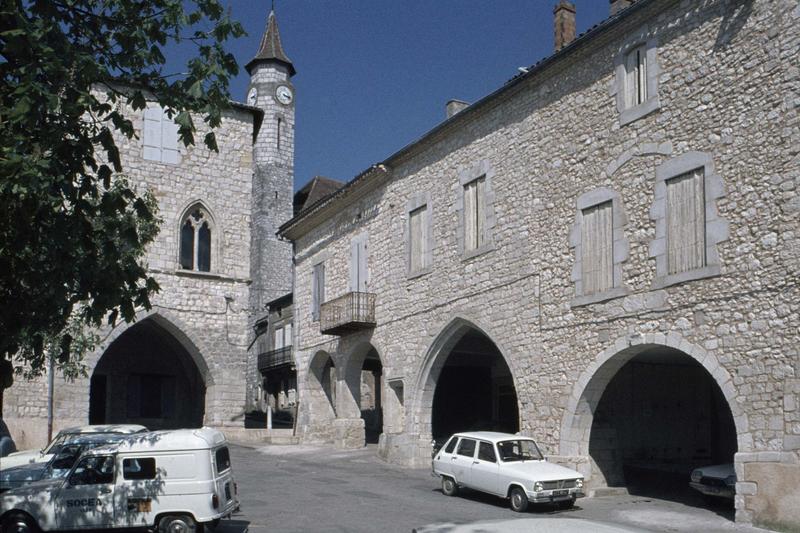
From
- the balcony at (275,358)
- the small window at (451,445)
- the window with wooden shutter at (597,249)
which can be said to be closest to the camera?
the window with wooden shutter at (597,249)

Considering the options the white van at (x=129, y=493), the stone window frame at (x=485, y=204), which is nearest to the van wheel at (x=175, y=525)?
the white van at (x=129, y=493)

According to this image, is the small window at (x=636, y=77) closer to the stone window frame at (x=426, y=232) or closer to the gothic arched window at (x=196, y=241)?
the stone window frame at (x=426, y=232)

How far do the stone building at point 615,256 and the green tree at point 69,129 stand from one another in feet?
30.6

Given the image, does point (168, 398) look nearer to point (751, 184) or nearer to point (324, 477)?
point (324, 477)

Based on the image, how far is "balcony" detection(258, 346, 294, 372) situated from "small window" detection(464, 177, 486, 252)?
2102 centimetres

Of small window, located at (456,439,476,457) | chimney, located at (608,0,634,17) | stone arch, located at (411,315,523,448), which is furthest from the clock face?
small window, located at (456,439,476,457)

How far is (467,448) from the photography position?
17.0 m

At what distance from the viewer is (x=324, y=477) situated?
64.7 ft

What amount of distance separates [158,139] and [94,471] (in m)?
19.4

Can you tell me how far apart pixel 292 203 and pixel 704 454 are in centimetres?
3096

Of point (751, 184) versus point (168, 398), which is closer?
point (751, 184)

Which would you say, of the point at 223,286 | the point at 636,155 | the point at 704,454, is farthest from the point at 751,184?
the point at 223,286

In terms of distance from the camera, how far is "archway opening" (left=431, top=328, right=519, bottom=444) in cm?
2577

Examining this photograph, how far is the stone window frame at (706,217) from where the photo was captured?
1463 cm
